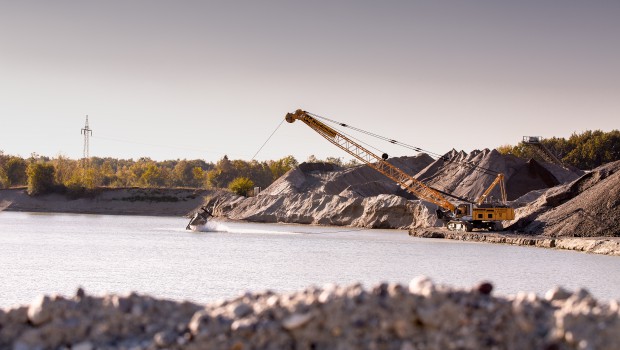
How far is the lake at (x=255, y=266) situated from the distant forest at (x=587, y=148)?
57.0m

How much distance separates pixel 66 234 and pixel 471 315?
146 ft

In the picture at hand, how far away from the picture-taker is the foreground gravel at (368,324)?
27.1ft

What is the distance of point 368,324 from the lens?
836 cm

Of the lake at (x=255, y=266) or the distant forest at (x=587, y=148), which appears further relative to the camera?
the distant forest at (x=587, y=148)

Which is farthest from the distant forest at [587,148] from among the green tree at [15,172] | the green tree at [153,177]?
the green tree at [15,172]

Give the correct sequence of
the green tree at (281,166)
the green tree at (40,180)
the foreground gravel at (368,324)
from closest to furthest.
Answer: the foreground gravel at (368,324), the green tree at (40,180), the green tree at (281,166)

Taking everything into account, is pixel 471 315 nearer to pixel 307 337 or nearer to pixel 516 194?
pixel 307 337

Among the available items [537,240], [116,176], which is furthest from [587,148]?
[116,176]

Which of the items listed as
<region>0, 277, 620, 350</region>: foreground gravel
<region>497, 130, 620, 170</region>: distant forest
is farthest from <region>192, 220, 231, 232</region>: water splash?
<region>0, 277, 620, 350</region>: foreground gravel

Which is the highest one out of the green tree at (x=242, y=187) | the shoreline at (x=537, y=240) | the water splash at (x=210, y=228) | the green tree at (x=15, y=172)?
the green tree at (x=15, y=172)

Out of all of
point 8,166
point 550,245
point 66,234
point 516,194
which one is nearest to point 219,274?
point 550,245

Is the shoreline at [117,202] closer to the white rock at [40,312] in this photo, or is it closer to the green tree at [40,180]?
the green tree at [40,180]

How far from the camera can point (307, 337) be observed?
845cm

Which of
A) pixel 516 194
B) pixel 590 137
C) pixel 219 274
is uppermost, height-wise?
pixel 590 137
